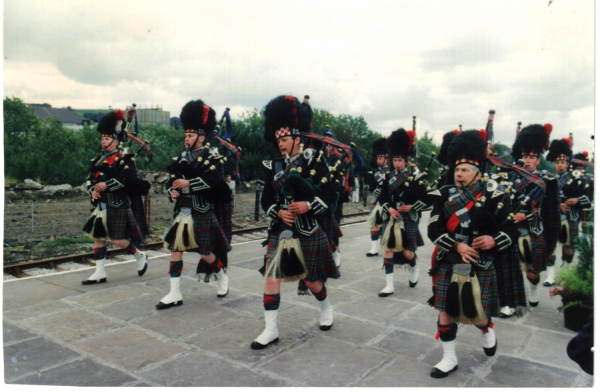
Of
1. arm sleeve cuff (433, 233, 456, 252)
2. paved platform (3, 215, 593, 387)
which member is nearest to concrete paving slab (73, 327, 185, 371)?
paved platform (3, 215, 593, 387)

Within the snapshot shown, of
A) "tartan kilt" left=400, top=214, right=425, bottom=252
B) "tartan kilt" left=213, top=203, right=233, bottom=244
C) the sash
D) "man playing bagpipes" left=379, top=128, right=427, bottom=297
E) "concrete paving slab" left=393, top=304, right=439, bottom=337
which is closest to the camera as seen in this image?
the sash

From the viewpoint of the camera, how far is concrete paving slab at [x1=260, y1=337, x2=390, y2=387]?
11.6 feet

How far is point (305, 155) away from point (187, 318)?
2164 mm

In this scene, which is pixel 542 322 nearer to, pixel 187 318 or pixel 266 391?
pixel 266 391

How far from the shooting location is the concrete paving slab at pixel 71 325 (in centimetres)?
430

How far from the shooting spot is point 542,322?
5066mm

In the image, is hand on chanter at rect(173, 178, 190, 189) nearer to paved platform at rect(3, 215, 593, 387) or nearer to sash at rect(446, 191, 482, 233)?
paved platform at rect(3, 215, 593, 387)

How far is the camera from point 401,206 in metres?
6.30

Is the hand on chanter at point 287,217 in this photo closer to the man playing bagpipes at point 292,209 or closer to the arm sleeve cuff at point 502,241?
the man playing bagpipes at point 292,209

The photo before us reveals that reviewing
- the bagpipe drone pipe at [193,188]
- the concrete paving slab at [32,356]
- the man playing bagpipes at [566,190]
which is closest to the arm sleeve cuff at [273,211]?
the bagpipe drone pipe at [193,188]

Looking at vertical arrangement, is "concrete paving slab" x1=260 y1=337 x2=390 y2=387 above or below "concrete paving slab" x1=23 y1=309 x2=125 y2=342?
below

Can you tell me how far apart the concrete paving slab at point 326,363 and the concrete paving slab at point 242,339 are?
14 cm

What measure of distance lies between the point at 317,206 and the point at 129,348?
207 centimetres

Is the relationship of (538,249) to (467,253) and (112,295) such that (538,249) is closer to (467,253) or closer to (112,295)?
(467,253)
